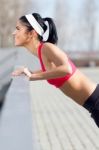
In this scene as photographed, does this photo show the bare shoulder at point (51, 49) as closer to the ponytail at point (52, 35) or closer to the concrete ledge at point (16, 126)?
the ponytail at point (52, 35)

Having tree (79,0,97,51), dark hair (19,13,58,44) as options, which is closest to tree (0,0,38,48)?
tree (79,0,97,51)

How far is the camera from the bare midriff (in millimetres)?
4434

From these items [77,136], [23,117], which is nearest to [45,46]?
[23,117]

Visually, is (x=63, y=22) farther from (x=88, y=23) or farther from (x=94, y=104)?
(x=94, y=104)

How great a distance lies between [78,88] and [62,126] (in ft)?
16.5

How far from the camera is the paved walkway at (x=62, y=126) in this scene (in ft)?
24.7

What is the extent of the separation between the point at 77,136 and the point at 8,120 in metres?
5.26

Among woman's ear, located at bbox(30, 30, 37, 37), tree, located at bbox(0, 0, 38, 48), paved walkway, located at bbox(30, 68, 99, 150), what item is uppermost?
woman's ear, located at bbox(30, 30, 37, 37)

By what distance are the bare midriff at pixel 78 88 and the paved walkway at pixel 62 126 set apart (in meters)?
2.57

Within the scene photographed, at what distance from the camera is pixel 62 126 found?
30.9 ft

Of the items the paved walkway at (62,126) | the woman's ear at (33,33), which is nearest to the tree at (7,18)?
the paved walkway at (62,126)

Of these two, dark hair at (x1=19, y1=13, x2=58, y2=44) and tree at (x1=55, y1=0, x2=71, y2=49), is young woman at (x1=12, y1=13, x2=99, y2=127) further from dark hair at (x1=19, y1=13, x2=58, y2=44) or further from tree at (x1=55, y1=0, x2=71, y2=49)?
tree at (x1=55, y1=0, x2=71, y2=49)

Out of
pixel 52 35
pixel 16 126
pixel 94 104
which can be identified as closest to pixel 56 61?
pixel 52 35

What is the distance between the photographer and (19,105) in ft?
12.1
